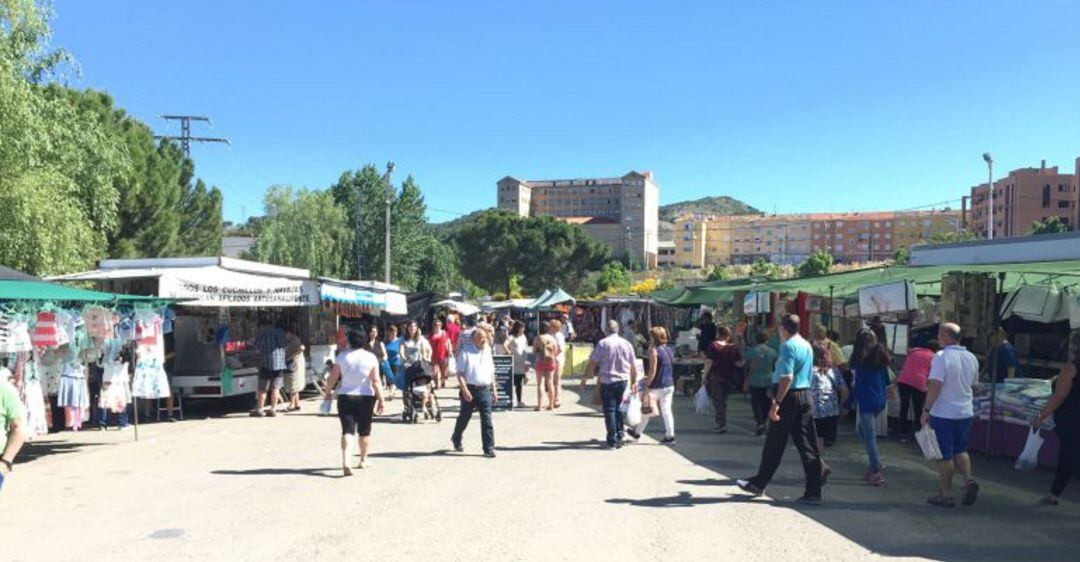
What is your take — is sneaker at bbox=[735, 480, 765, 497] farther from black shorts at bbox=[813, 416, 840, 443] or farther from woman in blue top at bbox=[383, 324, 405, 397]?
woman in blue top at bbox=[383, 324, 405, 397]

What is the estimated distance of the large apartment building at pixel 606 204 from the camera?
15375cm

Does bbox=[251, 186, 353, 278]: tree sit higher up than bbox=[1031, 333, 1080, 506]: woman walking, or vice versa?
bbox=[251, 186, 353, 278]: tree

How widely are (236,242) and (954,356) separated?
64039mm

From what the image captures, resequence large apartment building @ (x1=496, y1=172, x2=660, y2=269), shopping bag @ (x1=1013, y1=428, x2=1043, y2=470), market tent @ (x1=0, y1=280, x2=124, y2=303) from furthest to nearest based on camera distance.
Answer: large apartment building @ (x1=496, y1=172, x2=660, y2=269) → market tent @ (x1=0, y1=280, x2=124, y2=303) → shopping bag @ (x1=1013, y1=428, x2=1043, y2=470)

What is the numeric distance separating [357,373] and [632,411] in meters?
3.96

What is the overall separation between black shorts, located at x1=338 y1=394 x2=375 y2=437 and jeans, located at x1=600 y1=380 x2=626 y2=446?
10.5 feet

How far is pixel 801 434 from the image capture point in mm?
7285

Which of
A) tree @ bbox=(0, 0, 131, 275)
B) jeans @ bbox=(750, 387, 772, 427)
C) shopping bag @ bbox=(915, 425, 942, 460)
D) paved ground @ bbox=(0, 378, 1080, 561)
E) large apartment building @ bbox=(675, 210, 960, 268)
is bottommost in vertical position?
paved ground @ bbox=(0, 378, 1080, 561)

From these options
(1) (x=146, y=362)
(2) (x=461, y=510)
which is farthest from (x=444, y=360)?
(2) (x=461, y=510)

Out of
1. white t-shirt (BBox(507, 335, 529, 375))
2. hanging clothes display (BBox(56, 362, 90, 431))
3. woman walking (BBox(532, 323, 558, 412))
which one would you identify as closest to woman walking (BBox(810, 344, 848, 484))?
woman walking (BBox(532, 323, 558, 412))

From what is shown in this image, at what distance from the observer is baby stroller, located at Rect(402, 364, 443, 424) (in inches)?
509

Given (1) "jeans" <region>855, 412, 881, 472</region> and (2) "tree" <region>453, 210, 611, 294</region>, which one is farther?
(2) "tree" <region>453, 210, 611, 294</region>

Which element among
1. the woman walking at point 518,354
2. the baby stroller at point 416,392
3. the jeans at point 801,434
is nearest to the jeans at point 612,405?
the jeans at point 801,434

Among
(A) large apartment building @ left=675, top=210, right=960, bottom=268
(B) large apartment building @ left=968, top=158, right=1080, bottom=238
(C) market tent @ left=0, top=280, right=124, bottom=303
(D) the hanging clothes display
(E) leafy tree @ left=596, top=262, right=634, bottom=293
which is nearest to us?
(C) market tent @ left=0, top=280, right=124, bottom=303
